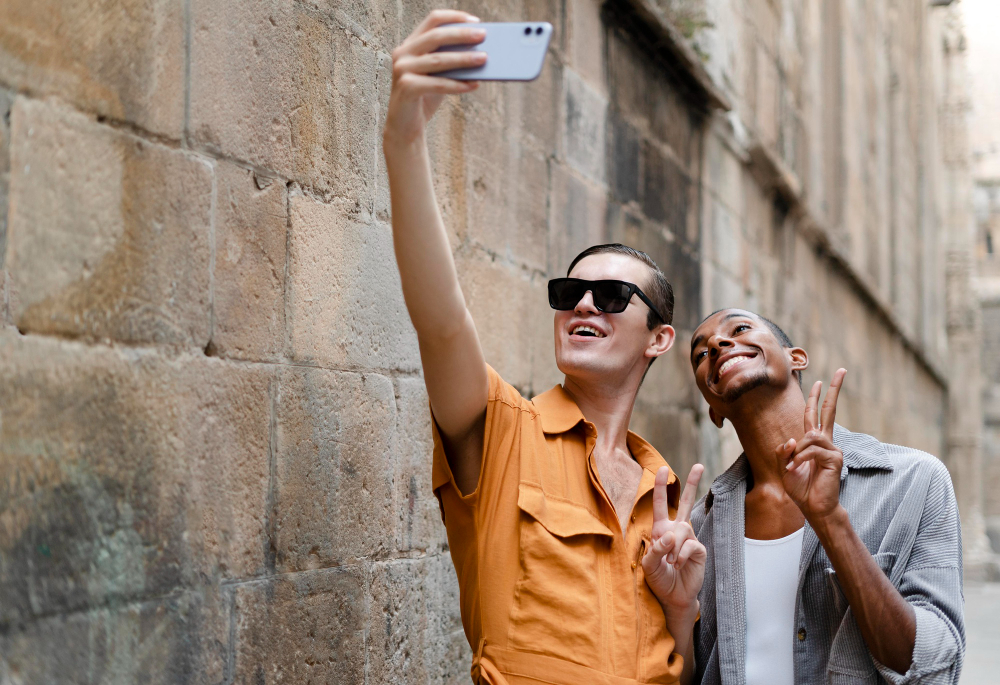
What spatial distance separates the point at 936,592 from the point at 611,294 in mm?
909

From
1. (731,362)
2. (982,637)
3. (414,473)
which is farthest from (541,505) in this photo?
(982,637)

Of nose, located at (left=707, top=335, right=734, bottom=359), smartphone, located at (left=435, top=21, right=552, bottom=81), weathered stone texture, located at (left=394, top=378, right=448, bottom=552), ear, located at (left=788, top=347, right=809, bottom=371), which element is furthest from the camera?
weathered stone texture, located at (left=394, top=378, right=448, bottom=552)

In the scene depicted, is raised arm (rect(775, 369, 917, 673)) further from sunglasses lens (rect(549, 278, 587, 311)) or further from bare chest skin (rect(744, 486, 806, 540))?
sunglasses lens (rect(549, 278, 587, 311))

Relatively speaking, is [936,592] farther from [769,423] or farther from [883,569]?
[769,423]

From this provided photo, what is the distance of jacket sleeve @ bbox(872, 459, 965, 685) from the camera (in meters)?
1.97

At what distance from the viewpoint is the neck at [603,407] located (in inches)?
89.4

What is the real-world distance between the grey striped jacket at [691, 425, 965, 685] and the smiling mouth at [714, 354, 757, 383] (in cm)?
28

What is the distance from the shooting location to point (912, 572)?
2.07 meters

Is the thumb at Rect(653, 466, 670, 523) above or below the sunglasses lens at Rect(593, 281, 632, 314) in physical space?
below

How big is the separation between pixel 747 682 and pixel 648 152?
144 inches

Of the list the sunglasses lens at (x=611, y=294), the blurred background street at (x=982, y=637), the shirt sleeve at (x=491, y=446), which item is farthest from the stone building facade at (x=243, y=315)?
the blurred background street at (x=982, y=637)

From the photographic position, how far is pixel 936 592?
202cm

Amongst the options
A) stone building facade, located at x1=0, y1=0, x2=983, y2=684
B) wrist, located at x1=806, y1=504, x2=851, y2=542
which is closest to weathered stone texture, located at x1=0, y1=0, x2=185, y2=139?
stone building facade, located at x1=0, y1=0, x2=983, y2=684

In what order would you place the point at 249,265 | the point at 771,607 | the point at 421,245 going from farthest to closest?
the point at 249,265
the point at 771,607
the point at 421,245
